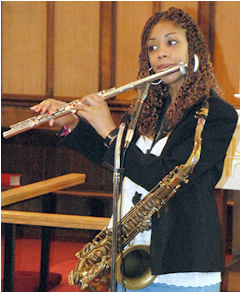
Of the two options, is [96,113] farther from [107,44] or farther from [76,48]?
[76,48]

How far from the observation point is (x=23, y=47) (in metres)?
5.15

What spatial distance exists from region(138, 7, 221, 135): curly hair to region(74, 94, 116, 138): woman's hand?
0.82 ft

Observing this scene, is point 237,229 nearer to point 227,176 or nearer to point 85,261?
point 227,176

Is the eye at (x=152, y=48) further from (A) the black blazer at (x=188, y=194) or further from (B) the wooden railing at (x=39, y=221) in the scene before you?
(B) the wooden railing at (x=39, y=221)

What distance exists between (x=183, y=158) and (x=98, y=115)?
1.08ft

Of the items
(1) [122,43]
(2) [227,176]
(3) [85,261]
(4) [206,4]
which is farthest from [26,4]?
(3) [85,261]

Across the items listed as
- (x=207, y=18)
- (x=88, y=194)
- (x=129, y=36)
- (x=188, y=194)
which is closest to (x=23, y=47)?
(x=129, y=36)

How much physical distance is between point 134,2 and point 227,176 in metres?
2.78

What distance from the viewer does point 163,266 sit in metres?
1.53

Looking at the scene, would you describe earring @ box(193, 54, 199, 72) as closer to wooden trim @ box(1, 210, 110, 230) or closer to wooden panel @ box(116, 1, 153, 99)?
wooden trim @ box(1, 210, 110, 230)

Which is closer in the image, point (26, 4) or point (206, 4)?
point (206, 4)

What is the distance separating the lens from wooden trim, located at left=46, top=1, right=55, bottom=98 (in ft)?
16.5

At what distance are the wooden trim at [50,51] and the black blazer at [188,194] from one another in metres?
3.69

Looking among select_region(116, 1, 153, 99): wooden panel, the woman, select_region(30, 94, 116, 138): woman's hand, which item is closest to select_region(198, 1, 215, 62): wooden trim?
select_region(116, 1, 153, 99): wooden panel
